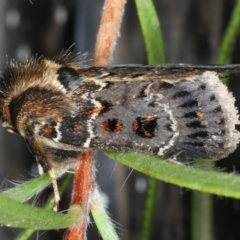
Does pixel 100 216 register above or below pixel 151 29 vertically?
below

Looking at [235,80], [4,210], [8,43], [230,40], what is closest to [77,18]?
[8,43]

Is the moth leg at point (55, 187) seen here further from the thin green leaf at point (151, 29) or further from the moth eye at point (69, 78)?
the thin green leaf at point (151, 29)

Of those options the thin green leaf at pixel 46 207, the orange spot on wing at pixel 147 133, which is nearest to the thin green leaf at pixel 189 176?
the orange spot on wing at pixel 147 133

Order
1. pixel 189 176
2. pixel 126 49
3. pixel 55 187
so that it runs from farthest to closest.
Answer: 1. pixel 126 49
2. pixel 55 187
3. pixel 189 176

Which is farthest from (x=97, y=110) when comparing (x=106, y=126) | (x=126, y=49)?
(x=126, y=49)

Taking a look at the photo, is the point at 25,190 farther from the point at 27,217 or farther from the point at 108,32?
the point at 108,32

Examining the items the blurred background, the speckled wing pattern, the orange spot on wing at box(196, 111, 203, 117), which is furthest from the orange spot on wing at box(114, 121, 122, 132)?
the blurred background

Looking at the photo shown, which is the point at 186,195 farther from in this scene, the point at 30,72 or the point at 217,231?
the point at 30,72
